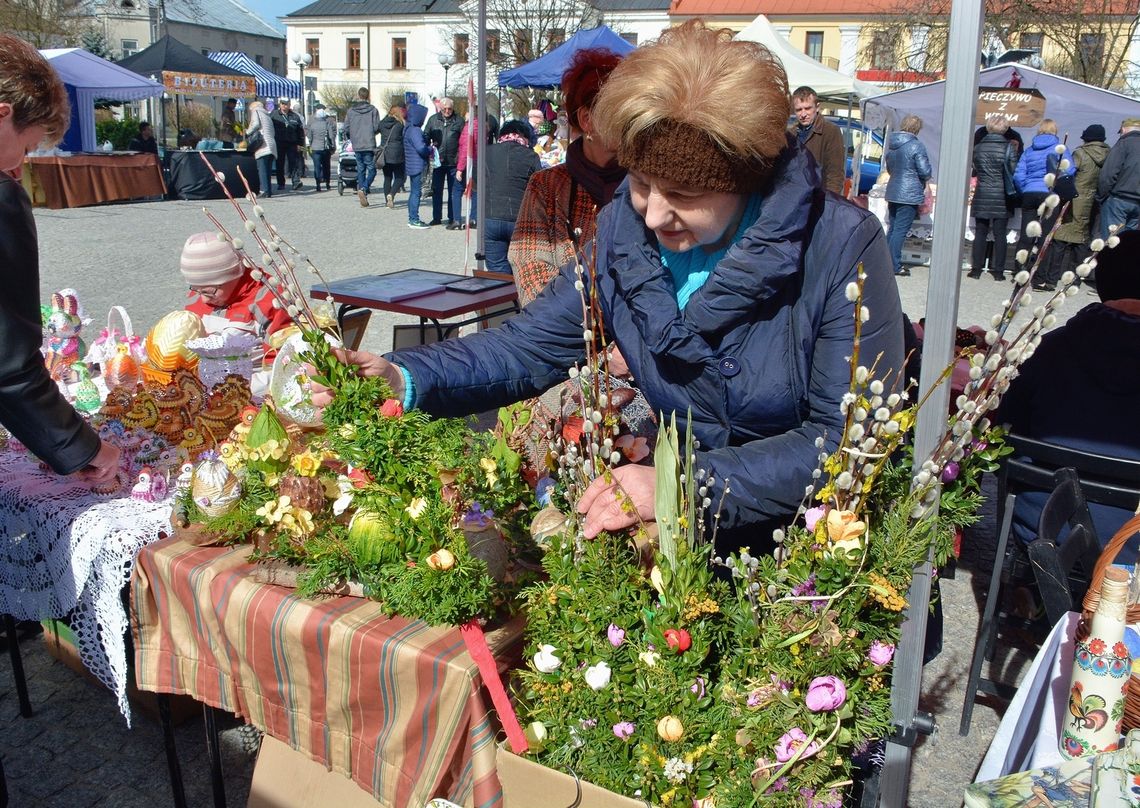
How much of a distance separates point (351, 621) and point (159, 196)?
603 inches

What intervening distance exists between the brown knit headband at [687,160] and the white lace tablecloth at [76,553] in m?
1.35

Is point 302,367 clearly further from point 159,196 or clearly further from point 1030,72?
point 159,196

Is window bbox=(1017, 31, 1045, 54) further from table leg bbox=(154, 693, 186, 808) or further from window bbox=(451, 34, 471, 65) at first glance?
window bbox=(451, 34, 471, 65)

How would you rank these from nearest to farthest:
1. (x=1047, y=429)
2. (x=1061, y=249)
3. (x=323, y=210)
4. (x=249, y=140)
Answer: (x=1047, y=429) < (x=1061, y=249) < (x=323, y=210) < (x=249, y=140)

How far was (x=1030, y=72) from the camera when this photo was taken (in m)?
9.43

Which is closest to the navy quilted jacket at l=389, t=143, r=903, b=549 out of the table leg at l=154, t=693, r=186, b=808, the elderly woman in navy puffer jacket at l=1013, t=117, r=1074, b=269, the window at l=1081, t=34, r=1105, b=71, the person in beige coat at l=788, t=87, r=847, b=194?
the table leg at l=154, t=693, r=186, b=808

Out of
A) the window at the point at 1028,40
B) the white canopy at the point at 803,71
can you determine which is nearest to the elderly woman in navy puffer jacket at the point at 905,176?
the white canopy at the point at 803,71

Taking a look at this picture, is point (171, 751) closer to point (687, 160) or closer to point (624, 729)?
point (624, 729)

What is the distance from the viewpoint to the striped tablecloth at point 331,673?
1.54 meters

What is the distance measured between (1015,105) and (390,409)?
957 cm

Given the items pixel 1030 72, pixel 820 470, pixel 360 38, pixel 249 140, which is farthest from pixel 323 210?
pixel 360 38

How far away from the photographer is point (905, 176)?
9.60 m

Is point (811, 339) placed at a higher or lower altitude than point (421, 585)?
higher

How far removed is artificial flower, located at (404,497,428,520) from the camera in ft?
4.70
